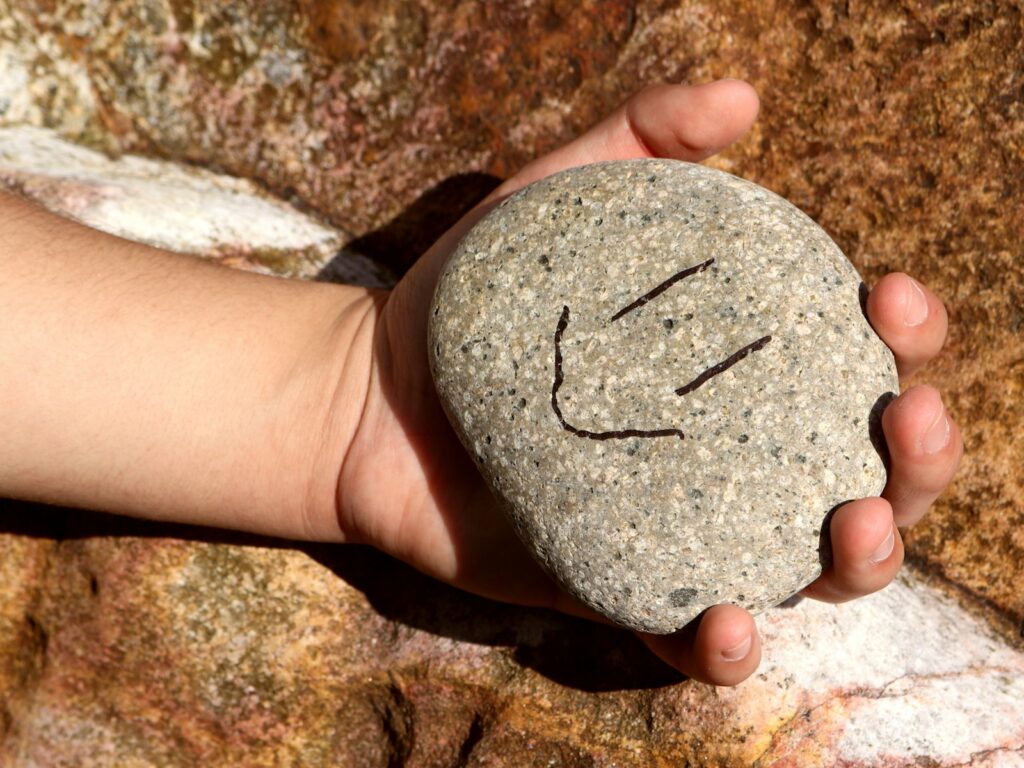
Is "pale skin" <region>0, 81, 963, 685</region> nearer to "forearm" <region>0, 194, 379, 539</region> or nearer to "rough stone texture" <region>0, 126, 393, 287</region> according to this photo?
"forearm" <region>0, 194, 379, 539</region>

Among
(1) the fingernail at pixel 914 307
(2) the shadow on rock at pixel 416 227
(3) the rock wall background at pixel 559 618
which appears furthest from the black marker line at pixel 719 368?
(2) the shadow on rock at pixel 416 227

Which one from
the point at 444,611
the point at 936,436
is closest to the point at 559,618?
the point at 444,611

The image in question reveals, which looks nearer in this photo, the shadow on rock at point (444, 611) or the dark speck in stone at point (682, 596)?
the dark speck in stone at point (682, 596)

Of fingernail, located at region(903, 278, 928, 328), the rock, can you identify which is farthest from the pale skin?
the rock

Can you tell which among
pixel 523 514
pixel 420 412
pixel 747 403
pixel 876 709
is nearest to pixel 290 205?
pixel 420 412

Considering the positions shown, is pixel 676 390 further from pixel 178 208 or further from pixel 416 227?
pixel 178 208

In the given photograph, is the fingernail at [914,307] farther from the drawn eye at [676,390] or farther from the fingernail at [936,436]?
the drawn eye at [676,390]

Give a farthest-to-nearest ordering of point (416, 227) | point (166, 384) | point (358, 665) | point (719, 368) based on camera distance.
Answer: point (416, 227) < point (358, 665) < point (166, 384) < point (719, 368)
